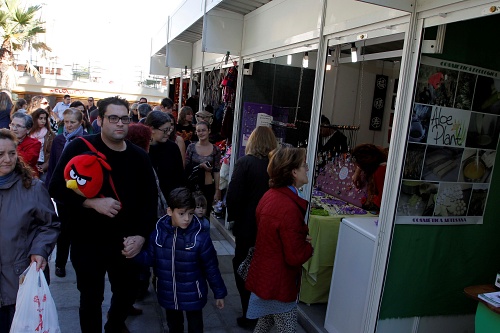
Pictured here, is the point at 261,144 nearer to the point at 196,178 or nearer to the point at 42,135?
the point at 196,178

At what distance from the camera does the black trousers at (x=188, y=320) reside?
263cm

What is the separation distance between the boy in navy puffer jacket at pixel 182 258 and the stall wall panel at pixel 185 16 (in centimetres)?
448

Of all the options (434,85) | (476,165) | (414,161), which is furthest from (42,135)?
(476,165)

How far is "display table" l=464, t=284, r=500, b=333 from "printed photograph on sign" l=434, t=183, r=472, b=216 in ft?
1.86

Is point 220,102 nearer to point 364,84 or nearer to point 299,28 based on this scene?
point 364,84

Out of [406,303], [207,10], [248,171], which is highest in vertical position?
[207,10]

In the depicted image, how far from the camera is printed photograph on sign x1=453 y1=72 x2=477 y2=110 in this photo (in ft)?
8.39

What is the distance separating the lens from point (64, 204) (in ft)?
8.13

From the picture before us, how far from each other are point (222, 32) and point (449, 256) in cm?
425

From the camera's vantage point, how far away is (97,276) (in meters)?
2.55

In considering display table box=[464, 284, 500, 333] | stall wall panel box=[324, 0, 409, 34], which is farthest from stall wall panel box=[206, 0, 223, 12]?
display table box=[464, 284, 500, 333]

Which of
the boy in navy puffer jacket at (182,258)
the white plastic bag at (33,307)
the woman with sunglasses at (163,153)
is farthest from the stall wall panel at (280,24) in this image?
the white plastic bag at (33,307)

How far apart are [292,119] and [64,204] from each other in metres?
4.00

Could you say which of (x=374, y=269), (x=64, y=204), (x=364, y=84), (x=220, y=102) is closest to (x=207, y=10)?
(x=220, y=102)
